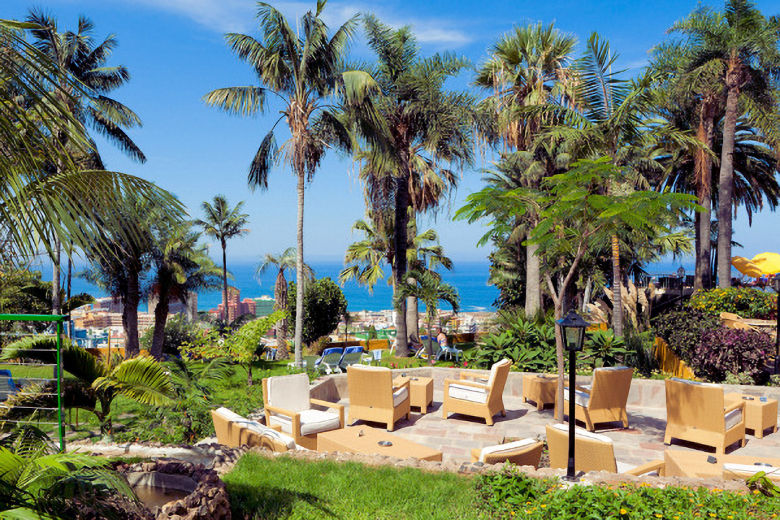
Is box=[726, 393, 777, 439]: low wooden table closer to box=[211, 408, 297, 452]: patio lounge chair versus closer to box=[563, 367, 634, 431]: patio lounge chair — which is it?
box=[563, 367, 634, 431]: patio lounge chair

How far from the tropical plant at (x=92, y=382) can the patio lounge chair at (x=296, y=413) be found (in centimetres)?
171

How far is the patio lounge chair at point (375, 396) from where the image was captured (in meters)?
8.01

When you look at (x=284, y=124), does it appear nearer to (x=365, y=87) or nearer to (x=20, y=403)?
(x=365, y=87)

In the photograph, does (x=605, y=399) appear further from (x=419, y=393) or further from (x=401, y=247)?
(x=401, y=247)

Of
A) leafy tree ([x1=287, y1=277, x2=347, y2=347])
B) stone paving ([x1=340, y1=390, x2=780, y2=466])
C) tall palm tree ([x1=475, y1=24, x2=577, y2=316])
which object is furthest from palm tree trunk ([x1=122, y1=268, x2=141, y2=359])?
stone paving ([x1=340, y1=390, x2=780, y2=466])

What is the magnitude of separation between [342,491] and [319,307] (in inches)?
768

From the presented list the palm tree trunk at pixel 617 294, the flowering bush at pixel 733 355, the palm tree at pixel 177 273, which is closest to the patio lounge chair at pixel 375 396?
the flowering bush at pixel 733 355

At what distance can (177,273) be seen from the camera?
22828 mm

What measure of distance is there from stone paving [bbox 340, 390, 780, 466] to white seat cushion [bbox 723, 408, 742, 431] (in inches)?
14.2

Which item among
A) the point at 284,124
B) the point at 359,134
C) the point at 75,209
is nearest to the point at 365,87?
the point at 359,134

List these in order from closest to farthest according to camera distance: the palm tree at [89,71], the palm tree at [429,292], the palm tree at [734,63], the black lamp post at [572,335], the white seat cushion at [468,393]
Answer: the black lamp post at [572,335] < the white seat cushion at [468,393] < the palm tree at [429,292] < the palm tree at [734,63] < the palm tree at [89,71]

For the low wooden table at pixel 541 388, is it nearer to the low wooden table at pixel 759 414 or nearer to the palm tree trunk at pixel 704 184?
the low wooden table at pixel 759 414

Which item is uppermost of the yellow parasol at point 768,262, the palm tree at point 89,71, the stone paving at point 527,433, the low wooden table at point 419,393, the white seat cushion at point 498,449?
the palm tree at point 89,71

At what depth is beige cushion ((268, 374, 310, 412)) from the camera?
7.38 metres
